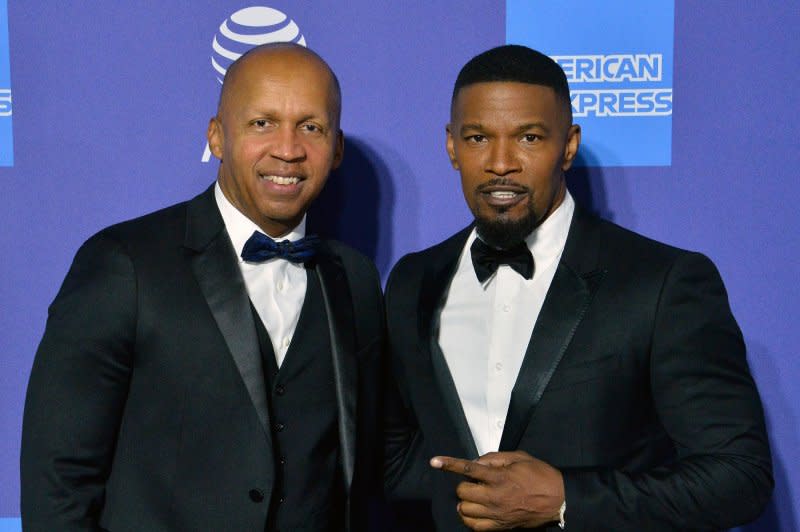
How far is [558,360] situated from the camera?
1.79 meters

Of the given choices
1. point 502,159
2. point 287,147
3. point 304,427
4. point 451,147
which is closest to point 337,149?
point 287,147

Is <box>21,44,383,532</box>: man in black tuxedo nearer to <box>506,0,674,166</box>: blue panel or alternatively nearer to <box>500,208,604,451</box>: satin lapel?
<box>500,208,604,451</box>: satin lapel

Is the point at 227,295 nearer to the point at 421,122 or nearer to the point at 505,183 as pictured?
the point at 505,183

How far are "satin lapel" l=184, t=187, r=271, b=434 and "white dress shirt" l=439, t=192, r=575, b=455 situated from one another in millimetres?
451

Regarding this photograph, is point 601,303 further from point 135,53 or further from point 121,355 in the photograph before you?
point 135,53

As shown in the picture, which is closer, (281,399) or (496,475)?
(496,475)

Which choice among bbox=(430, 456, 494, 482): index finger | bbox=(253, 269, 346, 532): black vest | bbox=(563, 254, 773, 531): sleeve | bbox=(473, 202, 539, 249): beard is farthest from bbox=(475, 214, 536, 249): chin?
bbox=(430, 456, 494, 482): index finger

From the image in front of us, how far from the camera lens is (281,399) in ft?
6.02

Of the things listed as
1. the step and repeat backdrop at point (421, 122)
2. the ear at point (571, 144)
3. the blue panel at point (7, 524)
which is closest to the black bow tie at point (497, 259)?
the ear at point (571, 144)

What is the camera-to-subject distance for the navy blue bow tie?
1.86 metres

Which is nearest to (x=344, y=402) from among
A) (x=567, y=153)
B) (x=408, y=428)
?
(x=408, y=428)

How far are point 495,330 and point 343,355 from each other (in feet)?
1.15

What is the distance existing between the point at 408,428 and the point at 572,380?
0.55 m

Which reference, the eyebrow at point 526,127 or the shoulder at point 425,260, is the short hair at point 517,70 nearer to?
the eyebrow at point 526,127
